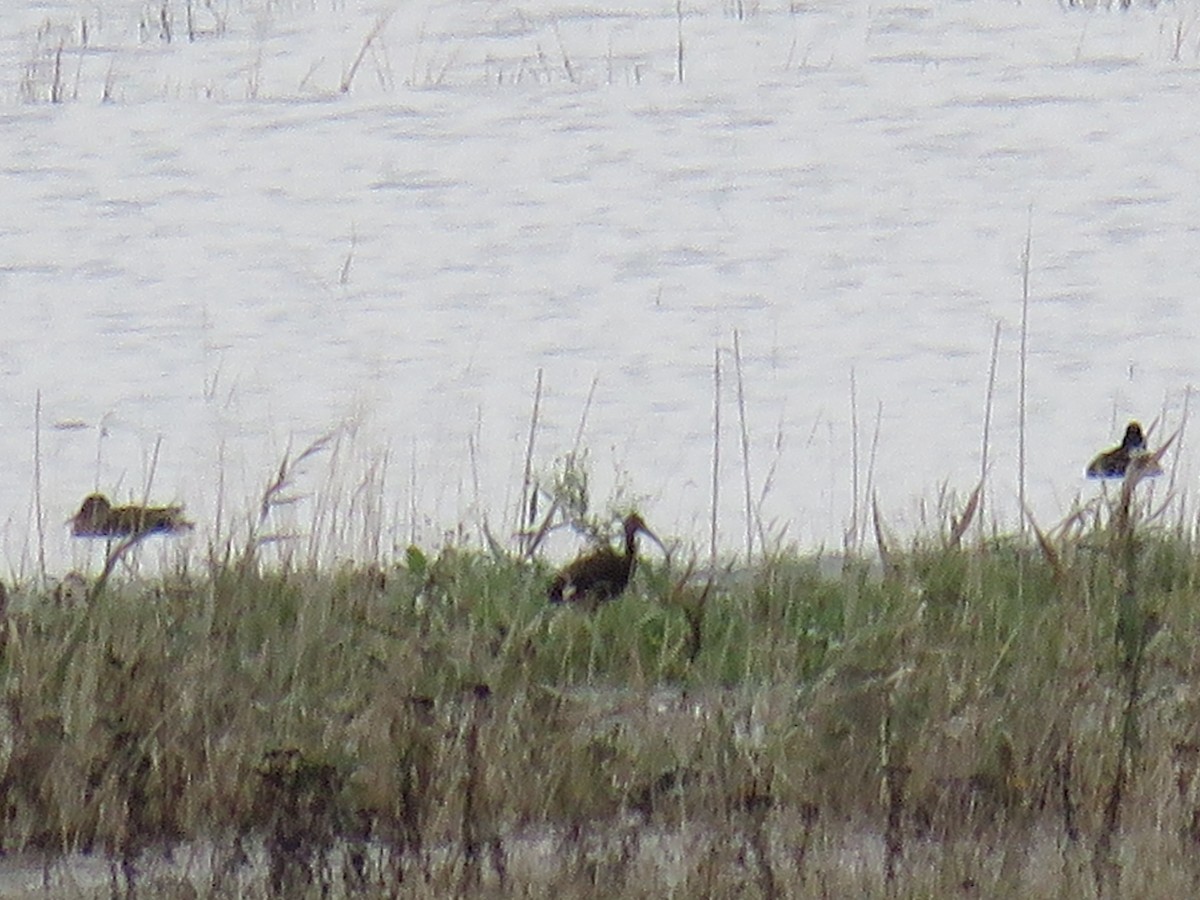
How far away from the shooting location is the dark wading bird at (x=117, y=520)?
18.6ft

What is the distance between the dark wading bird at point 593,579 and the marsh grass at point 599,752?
0.64 ft

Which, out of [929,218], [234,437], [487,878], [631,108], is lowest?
[487,878]

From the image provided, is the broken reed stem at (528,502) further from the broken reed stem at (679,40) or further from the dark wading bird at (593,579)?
the broken reed stem at (679,40)

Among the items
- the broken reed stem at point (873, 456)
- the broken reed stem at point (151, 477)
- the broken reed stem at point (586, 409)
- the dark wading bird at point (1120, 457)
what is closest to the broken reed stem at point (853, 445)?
the broken reed stem at point (873, 456)

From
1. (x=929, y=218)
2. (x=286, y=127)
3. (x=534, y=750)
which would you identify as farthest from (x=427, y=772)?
(x=286, y=127)

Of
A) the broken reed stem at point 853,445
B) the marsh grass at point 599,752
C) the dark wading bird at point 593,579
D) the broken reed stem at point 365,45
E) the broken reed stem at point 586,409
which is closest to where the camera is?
the marsh grass at point 599,752

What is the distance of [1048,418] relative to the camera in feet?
23.7

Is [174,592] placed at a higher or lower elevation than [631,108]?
lower

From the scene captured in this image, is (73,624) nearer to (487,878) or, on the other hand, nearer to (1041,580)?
(487,878)

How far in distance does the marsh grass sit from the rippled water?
1.23 metres

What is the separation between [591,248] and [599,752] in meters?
5.51

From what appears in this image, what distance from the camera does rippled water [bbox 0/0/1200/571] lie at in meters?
6.88

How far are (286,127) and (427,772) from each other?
770cm

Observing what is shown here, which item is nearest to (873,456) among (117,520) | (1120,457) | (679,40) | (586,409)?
(1120,457)
